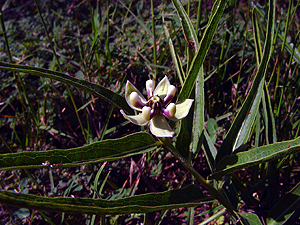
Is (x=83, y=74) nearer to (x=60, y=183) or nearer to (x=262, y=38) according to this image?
(x=60, y=183)

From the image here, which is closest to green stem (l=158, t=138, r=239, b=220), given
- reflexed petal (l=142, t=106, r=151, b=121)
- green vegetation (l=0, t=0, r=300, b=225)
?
green vegetation (l=0, t=0, r=300, b=225)

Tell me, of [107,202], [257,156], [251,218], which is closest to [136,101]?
[107,202]

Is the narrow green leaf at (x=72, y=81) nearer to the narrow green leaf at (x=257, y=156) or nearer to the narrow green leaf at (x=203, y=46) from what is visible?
the narrow green leaf at (x=203, y=46)

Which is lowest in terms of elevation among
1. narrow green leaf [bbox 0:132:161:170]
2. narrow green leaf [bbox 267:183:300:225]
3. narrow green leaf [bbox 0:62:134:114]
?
narrow green leaf [bbox 267:183:300:225]

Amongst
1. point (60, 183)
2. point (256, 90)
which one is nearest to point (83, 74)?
point (60, 183)

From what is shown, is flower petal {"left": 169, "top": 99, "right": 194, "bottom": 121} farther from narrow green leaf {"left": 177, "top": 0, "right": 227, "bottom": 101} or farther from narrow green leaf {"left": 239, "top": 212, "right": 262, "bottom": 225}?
narrow green leaf {"left": 239, "top": 212, "right": 262, "bottom": 225}
